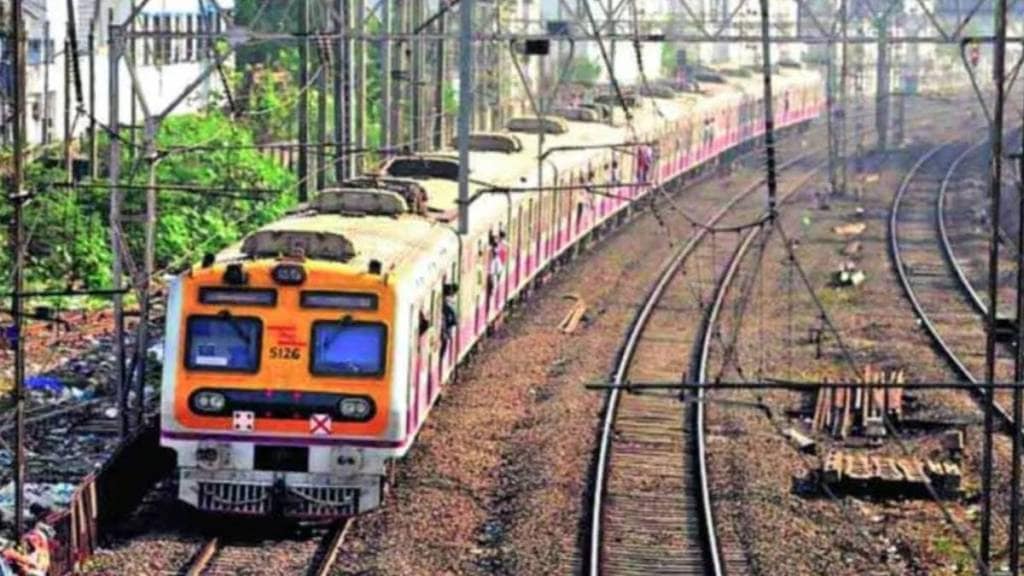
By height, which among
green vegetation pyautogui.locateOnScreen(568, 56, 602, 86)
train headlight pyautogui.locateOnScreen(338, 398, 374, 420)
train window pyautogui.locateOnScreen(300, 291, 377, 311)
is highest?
green vegetation pyautogui.locateOnScreen(568, 56, 602, 86)

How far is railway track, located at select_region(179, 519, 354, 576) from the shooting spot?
15094 mm

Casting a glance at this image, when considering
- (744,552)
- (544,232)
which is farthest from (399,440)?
(544,232)

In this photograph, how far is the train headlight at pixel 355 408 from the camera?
15770mm

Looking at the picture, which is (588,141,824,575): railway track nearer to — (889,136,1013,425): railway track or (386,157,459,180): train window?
(889,136,1013,425): railway track

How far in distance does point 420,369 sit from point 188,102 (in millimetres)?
28640

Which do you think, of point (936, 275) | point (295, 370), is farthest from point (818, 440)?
point (936, 275)

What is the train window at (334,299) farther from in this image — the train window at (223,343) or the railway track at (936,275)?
the railway track at (936,275)

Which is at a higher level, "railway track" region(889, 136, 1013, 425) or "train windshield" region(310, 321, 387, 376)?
"train windshield" region(310, 321, 387, 376)

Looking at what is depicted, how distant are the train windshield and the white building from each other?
18053 mm

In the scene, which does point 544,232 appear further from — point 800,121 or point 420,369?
point 800,121

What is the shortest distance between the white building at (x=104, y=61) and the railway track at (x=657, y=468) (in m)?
11.3

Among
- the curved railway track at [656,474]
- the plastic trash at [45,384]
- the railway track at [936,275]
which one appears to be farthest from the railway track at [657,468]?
the plastic trash at [45,384]

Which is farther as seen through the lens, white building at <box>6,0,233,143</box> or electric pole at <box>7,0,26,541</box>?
white building at <box>6,0,233,143</box>

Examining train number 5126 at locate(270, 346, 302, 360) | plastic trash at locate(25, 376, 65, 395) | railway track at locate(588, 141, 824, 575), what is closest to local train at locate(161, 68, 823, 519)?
train number 5126 at locate(270, 346, 302, 360)
